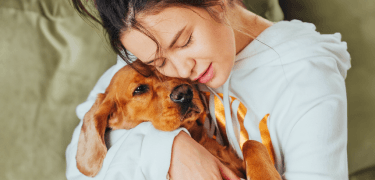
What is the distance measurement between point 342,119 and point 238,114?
387 mm

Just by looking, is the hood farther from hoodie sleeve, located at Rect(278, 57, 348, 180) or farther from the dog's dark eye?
the dog's dark eye

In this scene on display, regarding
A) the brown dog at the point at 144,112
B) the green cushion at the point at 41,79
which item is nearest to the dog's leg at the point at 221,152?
the brown dog at the point at 144,112

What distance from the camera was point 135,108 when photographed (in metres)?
1.12

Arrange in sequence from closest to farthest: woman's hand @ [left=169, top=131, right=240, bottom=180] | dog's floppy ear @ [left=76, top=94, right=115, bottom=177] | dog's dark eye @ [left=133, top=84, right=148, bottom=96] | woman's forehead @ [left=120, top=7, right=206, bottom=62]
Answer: woman's forehead @ [left=120, top=7, right=206, bottom=62], woman's hand @ [left=169, top=131, right=240, bottom=180], dog's floppy ear @ [left=76, top=94, right=115, bottom=177], dog's dark eye @ [left=133, top=84, right=148, bottom=96]

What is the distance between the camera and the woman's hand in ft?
2.94

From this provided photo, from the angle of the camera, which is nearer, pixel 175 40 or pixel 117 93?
pixel 175 40

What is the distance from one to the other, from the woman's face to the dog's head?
16cm

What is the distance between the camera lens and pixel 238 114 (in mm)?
1067

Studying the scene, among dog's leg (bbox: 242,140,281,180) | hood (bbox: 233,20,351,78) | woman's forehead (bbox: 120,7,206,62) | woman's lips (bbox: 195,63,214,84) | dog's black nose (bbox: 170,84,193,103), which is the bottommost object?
dog's leg (bbox: 242,140,281,180)

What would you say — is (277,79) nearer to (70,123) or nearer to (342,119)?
(342,119)

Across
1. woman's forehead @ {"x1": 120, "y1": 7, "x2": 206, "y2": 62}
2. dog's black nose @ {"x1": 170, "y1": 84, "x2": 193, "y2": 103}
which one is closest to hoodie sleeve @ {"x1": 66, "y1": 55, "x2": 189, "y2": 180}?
dog's black nose @ {"x1": 170, "y1": 84, "x2": 193, "y2": 103}

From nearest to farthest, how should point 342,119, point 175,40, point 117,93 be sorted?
point 175,40 < point 342,119 < point 117,93

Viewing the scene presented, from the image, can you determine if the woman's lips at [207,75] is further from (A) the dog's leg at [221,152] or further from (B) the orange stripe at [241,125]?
(A) the dog's leg at [221,152]

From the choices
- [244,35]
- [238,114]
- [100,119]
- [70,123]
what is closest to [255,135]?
[238,114]
